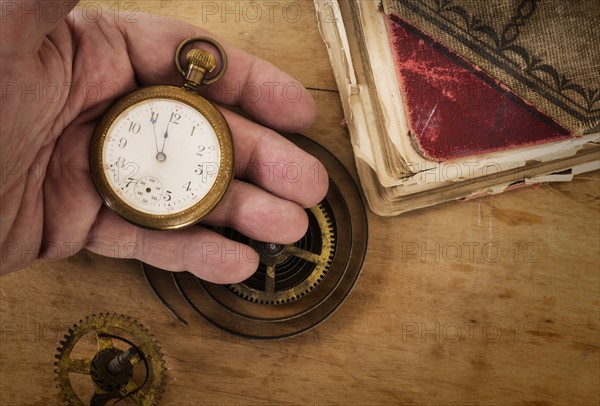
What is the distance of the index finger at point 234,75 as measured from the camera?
Answer: 1306 millimetres

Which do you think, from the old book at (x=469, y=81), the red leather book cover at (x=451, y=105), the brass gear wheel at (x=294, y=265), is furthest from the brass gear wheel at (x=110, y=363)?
the red leather book cover at (x=451, y=105)

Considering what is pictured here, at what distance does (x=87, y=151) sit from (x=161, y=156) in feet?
0.65

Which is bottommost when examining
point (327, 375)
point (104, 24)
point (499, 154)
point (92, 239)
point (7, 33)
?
point (327, 375)

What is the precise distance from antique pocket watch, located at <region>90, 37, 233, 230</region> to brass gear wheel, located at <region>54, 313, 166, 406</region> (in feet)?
0.93

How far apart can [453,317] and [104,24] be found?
1092 millimetres

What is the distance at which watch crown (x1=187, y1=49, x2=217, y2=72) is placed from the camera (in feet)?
4.10


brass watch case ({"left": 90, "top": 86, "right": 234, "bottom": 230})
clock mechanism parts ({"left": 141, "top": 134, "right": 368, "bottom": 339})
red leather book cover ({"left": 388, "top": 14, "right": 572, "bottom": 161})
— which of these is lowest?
clock mechanism parts ({"left": 141, "top": 134, "right": 368, "bottom": 339})

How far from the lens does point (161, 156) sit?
1.24m

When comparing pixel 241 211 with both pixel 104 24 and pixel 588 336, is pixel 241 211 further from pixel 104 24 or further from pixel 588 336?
pixel 588 336

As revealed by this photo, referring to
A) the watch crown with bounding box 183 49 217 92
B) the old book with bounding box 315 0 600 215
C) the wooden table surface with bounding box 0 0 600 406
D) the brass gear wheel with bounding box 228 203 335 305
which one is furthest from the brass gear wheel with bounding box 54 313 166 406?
the old book with bounding box 315 0 600 215

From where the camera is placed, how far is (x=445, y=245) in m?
1.49

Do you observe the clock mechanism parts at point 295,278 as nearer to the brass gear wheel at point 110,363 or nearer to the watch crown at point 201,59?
the brass gear wheel at point 110,363

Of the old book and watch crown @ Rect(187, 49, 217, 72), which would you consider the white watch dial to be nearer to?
watch crown @ Rect(187, 49, 217, 72)

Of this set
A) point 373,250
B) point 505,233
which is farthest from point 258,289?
point 505,233
